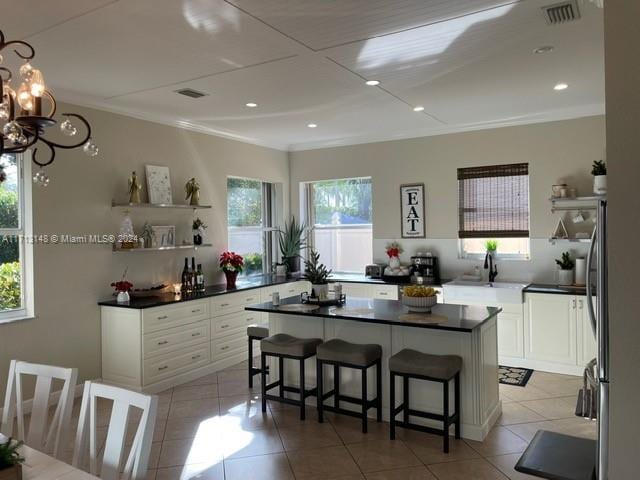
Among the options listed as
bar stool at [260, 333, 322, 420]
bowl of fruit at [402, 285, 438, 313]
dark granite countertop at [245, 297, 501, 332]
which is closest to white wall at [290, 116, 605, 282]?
dark granite countertop at [245, 297, 501, 332]

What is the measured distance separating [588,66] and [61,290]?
15.7 feet

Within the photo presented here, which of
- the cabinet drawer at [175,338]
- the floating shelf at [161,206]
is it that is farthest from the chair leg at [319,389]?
the floating shelf at [161,206]

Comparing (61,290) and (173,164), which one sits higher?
(173,164)

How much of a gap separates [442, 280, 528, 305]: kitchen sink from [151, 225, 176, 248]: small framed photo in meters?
3.11

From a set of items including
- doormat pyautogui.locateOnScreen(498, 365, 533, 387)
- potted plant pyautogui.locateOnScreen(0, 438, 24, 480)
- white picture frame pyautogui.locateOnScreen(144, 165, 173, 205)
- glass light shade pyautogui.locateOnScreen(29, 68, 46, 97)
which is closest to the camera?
potted plant pyautogui.locateOnScreen(0, 438, 24, 480)

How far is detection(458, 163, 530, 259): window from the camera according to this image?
18.7 feet

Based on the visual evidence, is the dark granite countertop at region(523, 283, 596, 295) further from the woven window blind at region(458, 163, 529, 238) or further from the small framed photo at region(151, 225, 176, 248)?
the small framed photo at region(151, 225, 176, 248)

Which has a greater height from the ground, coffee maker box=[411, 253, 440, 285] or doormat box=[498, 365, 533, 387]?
coffee maker box=[411, 253, 440, 285]

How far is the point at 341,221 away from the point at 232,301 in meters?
2.34

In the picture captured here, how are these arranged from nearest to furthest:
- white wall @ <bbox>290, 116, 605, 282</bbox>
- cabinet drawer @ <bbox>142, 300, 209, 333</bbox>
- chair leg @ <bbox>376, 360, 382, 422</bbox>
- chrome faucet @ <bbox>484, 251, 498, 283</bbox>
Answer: chair leg @ <bbox>376, 360, 382, 422</bbox>, cabinet drawer @ <bbox>142, 300, 209, 333</bbox>, white wall @ <bbox>290, 116, 605, 282</bbox>, chrome faucet @ <bbox>484, 251, 498, 283</bbox>

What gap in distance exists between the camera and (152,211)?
5.19m

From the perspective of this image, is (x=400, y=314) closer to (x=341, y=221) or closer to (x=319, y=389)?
(x=319, y=389)

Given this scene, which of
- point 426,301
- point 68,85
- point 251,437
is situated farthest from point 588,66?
point 68,85

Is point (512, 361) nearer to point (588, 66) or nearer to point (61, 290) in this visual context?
point (588, 66)
